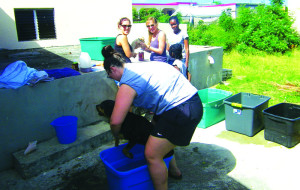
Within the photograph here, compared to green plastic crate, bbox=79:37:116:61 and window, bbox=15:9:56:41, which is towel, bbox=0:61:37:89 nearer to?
green plastic crate, bbox=79:37:116:61

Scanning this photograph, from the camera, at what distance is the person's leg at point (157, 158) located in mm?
2289

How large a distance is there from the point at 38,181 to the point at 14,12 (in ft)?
27.2

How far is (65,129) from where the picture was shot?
340cm

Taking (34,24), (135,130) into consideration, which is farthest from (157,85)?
(34,24)

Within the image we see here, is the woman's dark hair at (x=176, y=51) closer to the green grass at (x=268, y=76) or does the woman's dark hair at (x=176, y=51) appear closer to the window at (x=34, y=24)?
the green grass at (x=268, y=76)

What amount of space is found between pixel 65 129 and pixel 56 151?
0.31 metres

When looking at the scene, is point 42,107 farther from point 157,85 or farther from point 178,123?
point 178,123

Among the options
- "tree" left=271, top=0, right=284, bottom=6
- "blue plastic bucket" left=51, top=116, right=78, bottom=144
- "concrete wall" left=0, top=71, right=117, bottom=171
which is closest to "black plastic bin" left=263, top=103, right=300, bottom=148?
"concrete wall" left=0, top=71, right=117, bottom=171

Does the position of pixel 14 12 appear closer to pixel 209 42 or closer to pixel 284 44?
pixel 209 42

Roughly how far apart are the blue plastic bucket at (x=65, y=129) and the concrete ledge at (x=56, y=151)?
0.08m

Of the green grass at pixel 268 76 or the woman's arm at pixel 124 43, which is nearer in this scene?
the woman's arm at pixel 124 43

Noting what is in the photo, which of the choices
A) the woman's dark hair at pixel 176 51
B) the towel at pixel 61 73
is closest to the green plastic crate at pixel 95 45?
the towel at pixel 61 73

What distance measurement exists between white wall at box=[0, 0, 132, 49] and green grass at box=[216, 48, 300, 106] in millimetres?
5696

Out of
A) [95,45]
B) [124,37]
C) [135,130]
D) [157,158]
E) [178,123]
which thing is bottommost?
[157,158]
